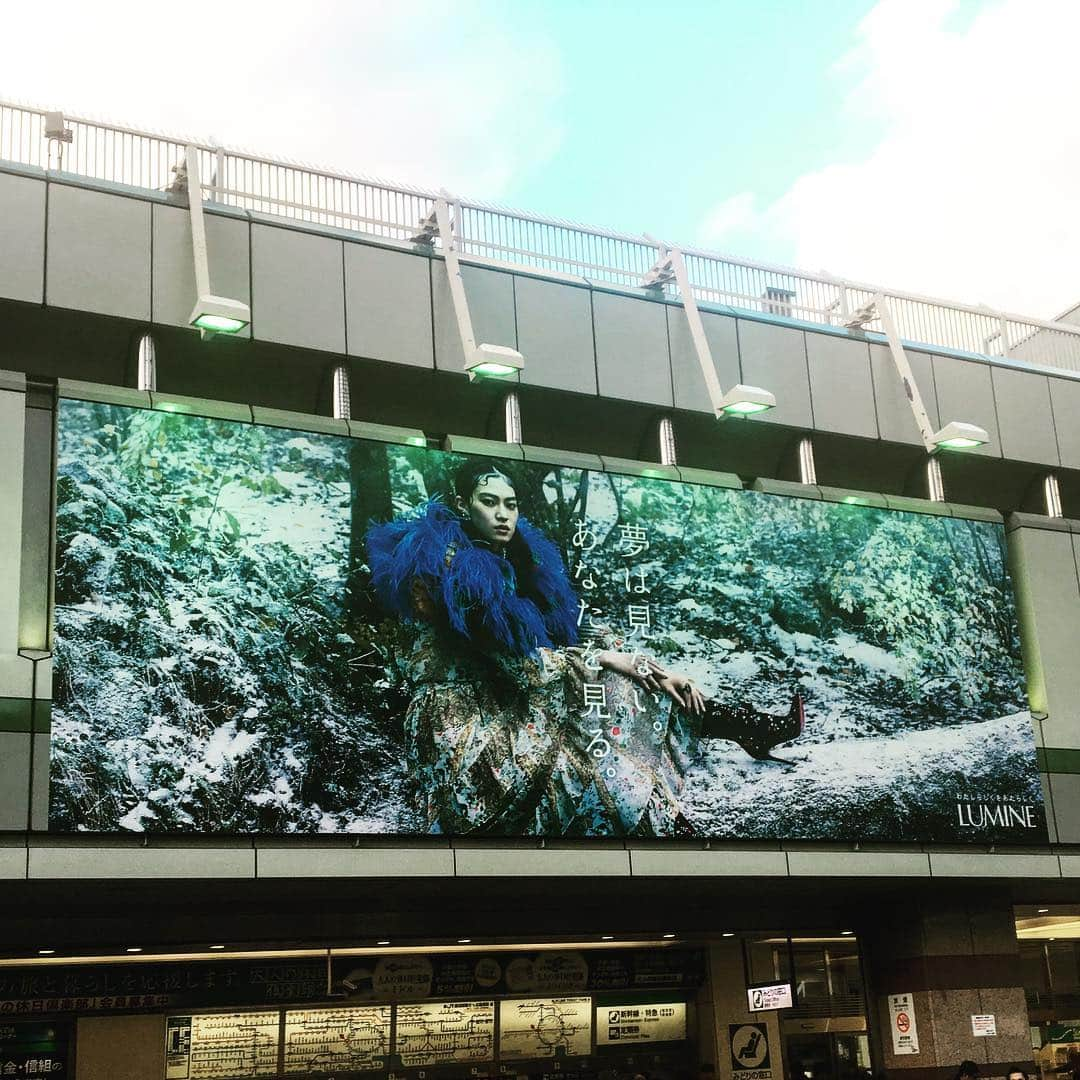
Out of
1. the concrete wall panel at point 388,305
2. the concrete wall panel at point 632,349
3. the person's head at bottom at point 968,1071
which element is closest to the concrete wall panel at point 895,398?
the concrete wall panel at point 632,349

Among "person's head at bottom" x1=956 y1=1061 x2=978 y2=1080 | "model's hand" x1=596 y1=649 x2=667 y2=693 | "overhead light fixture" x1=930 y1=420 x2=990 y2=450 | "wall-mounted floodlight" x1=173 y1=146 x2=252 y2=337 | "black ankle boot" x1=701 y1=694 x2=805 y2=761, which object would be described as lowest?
"person's head at bottom" x1=956 y1=1061 x2=978 y2=1080

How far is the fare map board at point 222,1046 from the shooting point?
56.7ft

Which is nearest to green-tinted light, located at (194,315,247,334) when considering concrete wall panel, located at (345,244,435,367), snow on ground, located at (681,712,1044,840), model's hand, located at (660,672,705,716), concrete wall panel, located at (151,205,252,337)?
concrete wall panel, located at (151,205,252,337)

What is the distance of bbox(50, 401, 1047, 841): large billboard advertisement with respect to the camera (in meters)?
14.0

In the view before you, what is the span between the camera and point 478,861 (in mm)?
15180

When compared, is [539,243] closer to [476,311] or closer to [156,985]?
[476,311]

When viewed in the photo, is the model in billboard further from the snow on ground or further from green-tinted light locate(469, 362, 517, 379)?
green-tinted light locate(469, 362, 517, 379)

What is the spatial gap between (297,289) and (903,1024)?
1155cm

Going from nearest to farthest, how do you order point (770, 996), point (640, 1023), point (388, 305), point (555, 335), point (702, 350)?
point (388, 305)
point (770, 996)
point (555, 335)
point (702, 350)
point (640, 1023)

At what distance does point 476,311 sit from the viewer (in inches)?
678

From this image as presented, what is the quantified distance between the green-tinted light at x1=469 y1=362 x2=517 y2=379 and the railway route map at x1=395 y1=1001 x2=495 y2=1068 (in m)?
7.86

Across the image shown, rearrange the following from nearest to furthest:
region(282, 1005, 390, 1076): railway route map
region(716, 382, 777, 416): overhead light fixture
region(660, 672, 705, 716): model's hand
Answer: region(660, 672, 705, 716): model's hand < region(716, 382, 777, 416): overhead light fixture < region(282, 1005, 390, 1076): railway route map

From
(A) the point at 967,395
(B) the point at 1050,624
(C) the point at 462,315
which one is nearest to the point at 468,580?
(C) the point at 462,315

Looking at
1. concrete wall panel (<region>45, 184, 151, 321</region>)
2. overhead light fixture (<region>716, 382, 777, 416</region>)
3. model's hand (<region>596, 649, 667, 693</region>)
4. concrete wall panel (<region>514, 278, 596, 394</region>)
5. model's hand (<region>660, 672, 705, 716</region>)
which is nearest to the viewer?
concrete wall panel (<region>45, 184, 151, 321</region>)
